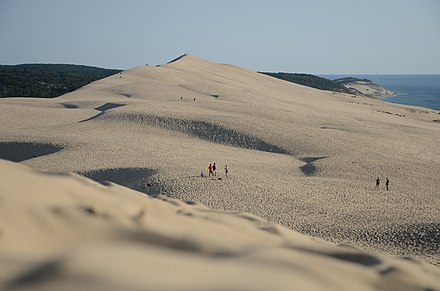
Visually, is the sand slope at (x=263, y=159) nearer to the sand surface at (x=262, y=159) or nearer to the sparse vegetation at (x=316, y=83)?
the sand surface at (x=262, y=159)

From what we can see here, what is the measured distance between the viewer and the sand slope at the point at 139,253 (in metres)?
2.49

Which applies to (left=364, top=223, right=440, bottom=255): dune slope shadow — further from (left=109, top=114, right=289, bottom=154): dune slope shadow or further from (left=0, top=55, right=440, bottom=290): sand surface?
(left=109, top=114, right=289, bottom=154): dune slope shadow

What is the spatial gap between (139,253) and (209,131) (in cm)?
2546

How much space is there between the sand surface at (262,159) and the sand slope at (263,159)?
0.20 ft

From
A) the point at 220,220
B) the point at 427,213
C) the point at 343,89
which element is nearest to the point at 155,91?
the point at 427,213

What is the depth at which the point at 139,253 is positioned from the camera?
284 centimetres

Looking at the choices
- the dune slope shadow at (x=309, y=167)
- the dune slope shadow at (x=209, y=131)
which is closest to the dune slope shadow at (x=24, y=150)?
the dune slope shadow at (x=209, y=131)

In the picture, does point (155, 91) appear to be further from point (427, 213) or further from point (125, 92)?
point (427, 213)

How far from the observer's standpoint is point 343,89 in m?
110

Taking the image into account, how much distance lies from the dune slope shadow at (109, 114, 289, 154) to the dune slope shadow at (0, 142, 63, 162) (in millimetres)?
7164

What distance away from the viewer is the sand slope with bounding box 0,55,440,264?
13.6 metres

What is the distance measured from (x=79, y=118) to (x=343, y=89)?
87807 millimetres

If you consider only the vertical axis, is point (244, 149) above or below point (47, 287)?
below

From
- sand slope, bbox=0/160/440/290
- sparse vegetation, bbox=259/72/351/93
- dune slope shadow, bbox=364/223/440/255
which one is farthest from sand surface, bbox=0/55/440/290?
sparse vegetation, bbox=259/72/351/93
